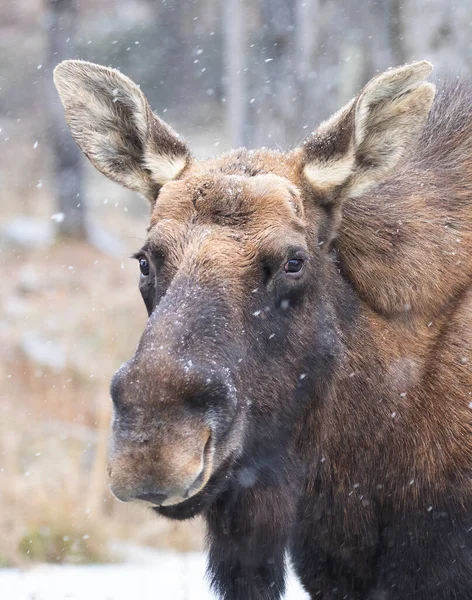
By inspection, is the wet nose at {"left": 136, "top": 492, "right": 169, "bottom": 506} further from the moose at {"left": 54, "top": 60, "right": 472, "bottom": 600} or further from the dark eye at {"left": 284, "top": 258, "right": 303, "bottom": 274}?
the dark eye at {"left": 284, "top": 258, "right": 303, "bottom": 274}

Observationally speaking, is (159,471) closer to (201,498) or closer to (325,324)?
(201,498)

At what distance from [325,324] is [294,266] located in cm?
41

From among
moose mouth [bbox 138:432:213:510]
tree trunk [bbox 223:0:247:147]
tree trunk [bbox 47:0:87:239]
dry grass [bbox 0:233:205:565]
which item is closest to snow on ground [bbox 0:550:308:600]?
dry grass [bbox 0:233:205:565]

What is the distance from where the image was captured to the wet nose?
3.58 meters

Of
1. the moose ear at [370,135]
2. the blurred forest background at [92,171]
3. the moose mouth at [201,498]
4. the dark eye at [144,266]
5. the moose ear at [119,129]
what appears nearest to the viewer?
the moose mouth at [201,498]

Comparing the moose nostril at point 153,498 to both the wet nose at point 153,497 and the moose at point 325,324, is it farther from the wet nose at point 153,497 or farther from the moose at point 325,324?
the moose at point 325,324

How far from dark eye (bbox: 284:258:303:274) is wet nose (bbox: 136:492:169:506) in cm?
116

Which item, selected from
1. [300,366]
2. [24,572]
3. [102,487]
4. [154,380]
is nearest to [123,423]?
[154,380]

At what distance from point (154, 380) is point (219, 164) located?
1.40m

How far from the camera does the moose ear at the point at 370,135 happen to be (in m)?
4.56

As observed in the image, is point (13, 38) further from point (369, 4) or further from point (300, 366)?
point (300, 366)

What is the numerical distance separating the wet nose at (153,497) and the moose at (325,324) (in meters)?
0.29

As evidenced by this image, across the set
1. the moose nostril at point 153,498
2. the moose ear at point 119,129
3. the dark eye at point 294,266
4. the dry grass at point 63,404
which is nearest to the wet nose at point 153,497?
the moose nostril at point 153,498

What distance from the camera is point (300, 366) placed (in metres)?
4.42
